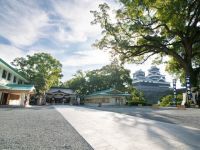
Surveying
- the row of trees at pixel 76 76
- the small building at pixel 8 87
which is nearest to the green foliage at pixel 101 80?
the row of trees at pixel 76 76

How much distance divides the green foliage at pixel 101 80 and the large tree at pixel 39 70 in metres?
12.8

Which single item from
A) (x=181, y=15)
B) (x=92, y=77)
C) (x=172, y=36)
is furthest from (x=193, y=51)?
(x=92, y=77)

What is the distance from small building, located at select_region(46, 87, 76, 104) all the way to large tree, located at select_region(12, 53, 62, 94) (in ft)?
39.6

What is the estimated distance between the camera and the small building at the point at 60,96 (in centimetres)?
4988

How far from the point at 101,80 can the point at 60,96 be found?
12.1 m

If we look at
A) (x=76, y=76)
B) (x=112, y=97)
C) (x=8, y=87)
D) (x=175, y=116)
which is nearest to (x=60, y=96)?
(x=76, y=76)

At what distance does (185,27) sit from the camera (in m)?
20.3

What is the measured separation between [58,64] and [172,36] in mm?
24771

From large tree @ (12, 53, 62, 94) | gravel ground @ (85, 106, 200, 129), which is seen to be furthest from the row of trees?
gravel ground @ (85, 106, 200, 129)

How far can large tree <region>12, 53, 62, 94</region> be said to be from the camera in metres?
35.6

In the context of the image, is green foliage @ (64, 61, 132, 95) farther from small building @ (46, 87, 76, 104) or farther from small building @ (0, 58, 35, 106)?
small building @ (0, 58, 35, 106)

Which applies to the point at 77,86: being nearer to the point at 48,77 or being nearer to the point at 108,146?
the point at 48,77

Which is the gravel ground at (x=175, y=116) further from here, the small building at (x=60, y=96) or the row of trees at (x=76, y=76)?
the small building at (x=60, y=96)

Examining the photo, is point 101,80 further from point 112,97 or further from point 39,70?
point 39,70
